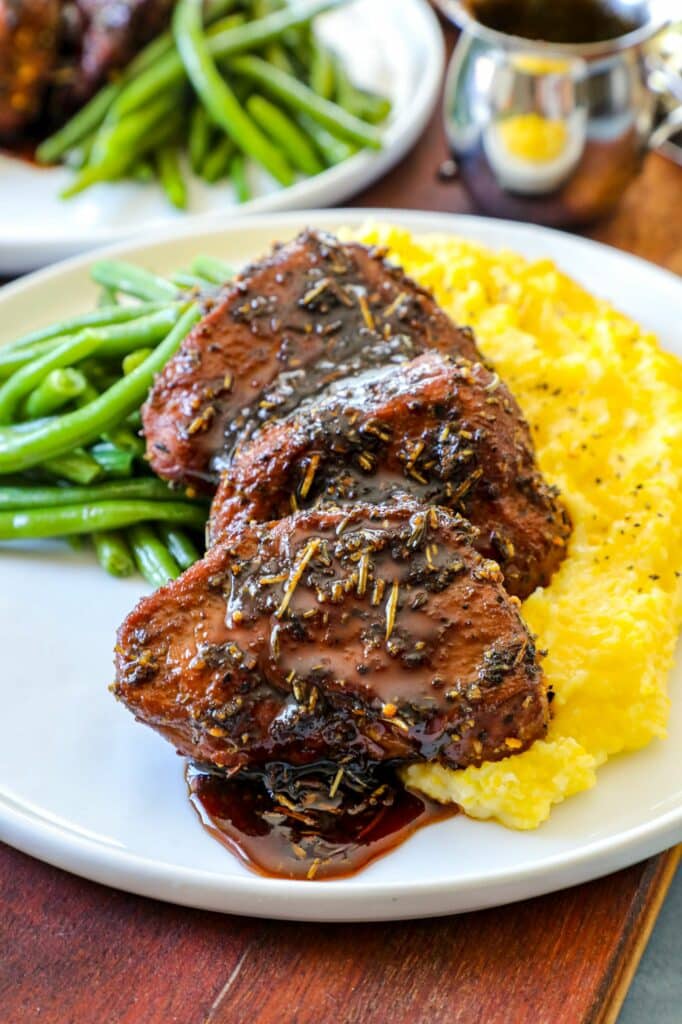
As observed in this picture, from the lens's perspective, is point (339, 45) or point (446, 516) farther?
point (339, 45)

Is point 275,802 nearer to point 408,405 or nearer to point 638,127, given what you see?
point 408,405

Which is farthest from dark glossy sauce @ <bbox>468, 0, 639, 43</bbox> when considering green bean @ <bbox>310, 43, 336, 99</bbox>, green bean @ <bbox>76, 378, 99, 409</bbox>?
green bean @ <bbox>76, 378, 99, 409</bbox>

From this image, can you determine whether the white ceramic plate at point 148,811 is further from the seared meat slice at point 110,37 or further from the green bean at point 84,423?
the seared meat slice at point 110,37

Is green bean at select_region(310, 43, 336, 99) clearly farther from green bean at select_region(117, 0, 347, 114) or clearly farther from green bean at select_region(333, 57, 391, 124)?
green bean at select_region(117, 0, 347, 114)

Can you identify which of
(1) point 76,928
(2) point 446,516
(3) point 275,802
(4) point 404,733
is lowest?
(1) point 76,928

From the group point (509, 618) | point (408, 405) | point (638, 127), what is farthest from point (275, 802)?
point (638, 127)

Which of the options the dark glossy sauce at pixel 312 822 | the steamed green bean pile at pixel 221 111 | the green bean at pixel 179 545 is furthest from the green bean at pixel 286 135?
the dark glossy sauce at pixel 312 822

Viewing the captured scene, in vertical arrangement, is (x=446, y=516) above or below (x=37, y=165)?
above
